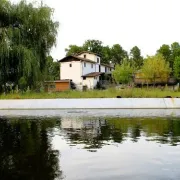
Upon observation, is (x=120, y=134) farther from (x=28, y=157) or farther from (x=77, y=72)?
(x=77, y=72)

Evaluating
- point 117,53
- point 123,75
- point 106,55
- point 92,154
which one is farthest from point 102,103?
point 117,53

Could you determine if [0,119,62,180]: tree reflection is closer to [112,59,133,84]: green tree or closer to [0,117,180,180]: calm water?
[0,117,180,180]: calm water

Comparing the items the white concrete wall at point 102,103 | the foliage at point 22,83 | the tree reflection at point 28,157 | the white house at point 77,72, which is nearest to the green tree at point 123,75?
the white house at point 77,72

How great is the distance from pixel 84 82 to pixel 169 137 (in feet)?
151

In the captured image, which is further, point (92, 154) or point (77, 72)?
point (77, 72)

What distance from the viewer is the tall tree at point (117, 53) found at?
88.7m

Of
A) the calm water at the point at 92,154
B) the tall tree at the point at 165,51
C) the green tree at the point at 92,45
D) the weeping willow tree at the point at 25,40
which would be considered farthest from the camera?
the green tree at the point at 92,45

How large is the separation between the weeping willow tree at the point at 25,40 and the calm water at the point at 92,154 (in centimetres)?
1424

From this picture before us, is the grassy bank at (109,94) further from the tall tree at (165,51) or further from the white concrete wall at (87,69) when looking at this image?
the tall tree at (165,51)

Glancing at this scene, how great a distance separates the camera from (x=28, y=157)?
7.80 m

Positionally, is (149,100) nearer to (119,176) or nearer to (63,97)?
(63,97)

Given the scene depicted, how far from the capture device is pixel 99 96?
25.5m

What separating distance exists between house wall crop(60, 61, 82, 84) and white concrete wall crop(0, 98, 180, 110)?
31.7m

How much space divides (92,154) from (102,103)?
15349 millimetres
